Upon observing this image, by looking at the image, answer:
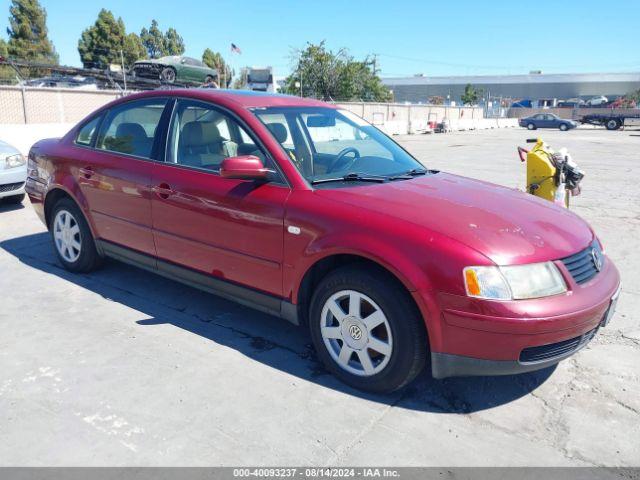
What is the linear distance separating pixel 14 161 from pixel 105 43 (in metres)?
49.5

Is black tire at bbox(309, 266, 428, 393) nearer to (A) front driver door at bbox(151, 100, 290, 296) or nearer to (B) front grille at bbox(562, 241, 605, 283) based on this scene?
(A) front driver door at bbox(151, 100, 290, 296)

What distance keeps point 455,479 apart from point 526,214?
1612 mm

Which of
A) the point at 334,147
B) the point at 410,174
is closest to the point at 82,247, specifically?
the point at 334,147

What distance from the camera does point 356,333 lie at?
2975 millimetres

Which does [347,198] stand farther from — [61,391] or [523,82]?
[523,82]

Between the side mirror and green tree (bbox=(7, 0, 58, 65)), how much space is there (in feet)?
170

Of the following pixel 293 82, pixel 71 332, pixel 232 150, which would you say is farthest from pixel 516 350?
pixel 293 82

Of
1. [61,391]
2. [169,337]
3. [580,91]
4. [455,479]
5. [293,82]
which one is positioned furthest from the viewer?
[580,91]

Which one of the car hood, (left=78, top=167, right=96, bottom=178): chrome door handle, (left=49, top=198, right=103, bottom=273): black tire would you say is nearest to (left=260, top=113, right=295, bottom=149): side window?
the car hood

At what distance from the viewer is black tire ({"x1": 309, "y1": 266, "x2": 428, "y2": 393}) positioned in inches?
108

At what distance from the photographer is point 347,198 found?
3.09 meters

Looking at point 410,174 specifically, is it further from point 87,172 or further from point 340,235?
point 87,172

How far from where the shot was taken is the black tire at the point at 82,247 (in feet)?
15.5

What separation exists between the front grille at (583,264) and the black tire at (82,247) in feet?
12.9
